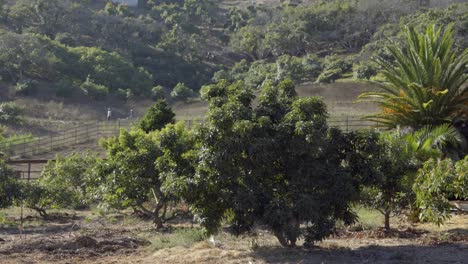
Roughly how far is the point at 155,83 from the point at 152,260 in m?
54.8

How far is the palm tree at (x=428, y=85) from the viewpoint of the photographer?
19641mm

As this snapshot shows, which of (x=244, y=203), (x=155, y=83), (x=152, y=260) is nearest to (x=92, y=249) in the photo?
(x=152, y=260)

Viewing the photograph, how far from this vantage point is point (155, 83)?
66250mm

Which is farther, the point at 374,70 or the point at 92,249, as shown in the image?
the point at 374,70

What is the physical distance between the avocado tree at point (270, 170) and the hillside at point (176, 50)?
29.9m

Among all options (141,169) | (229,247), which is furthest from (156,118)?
(229,247)

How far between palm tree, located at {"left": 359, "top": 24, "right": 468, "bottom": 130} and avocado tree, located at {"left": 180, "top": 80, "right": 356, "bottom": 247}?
7.93m

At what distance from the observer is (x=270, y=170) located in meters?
12.3

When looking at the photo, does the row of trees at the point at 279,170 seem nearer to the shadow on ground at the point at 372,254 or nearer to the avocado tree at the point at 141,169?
the avocado tree at the point at 141,169

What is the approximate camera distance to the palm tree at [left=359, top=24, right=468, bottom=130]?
19641 mm

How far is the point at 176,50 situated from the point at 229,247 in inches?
2438

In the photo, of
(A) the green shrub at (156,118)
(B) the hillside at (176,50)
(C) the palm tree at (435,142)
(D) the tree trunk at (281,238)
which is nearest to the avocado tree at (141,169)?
(D) the tree trunk at (281,238)

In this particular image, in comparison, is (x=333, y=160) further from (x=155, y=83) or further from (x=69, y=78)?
(x=155, y=83)

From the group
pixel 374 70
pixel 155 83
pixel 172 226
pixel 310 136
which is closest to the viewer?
pixel 310 136
